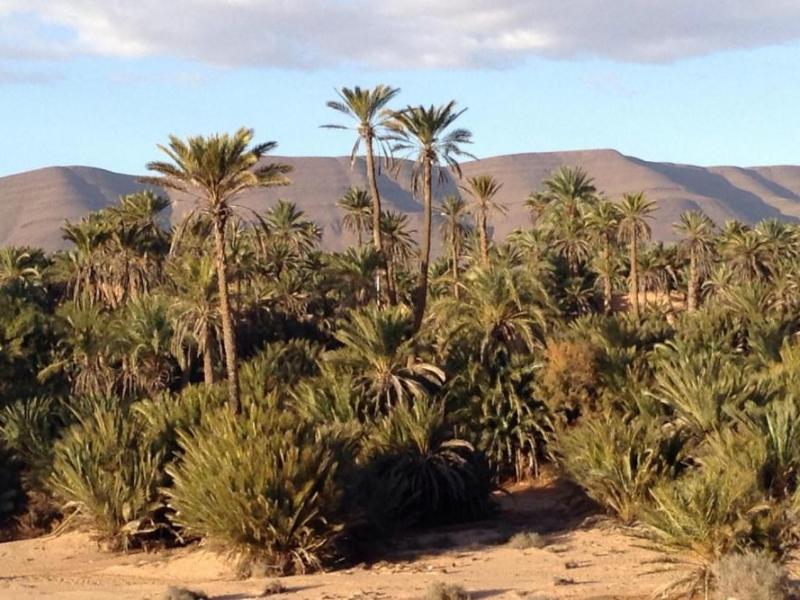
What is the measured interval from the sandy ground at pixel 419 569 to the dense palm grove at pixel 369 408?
2.33ft

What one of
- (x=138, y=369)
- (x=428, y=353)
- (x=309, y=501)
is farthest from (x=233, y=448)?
(x=138, y=369)

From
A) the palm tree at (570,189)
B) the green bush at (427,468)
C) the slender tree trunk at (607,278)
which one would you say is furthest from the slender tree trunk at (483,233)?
the green bush at (427,468)

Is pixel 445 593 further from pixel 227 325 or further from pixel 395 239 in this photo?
pixel 395 239

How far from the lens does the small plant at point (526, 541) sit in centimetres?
2152

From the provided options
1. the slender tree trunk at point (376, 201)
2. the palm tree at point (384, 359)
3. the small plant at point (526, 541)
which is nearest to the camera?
the small plant at point (526, 541)

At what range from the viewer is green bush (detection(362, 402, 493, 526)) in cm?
2511

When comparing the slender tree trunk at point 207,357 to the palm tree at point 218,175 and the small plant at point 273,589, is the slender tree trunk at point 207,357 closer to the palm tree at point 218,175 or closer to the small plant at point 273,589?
the palm tree at point 218,175

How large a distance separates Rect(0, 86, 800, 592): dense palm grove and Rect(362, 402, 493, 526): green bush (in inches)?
2.0

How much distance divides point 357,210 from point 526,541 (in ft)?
147

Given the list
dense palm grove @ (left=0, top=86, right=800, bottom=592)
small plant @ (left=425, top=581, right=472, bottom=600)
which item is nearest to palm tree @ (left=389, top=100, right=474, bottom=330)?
dense palm grove @ (left=0, top=86, right=800, bottom=592)

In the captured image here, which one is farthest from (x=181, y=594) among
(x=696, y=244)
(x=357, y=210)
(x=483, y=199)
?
(x=696, y=244)

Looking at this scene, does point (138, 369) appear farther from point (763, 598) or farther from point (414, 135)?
point (763, 598)

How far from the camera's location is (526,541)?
71.1 ft

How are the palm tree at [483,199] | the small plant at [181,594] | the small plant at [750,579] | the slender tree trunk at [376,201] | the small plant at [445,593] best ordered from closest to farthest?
the small plant at [750,579] < the small plant at [445,593] < the small plant at [181,594] < the slender tree trunk at [376,201] < the palm tree at [483,199]
